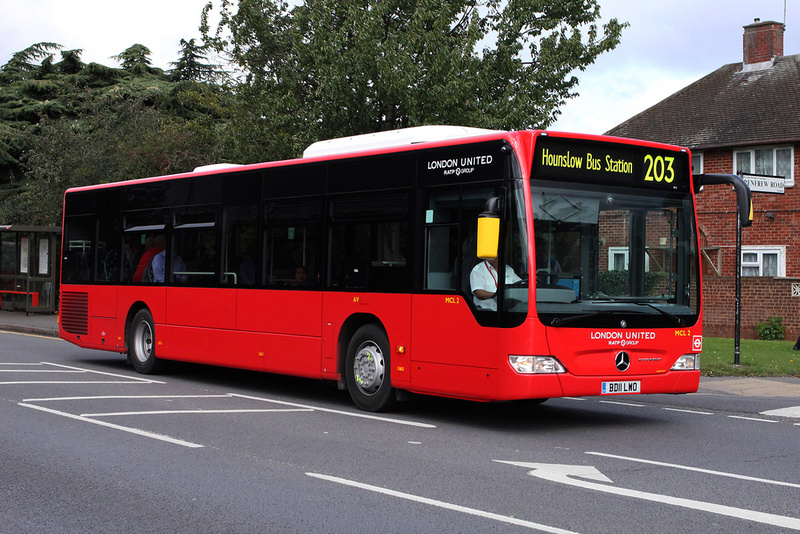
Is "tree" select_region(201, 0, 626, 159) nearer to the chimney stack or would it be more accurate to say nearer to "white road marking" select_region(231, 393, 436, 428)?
"white road marking" select_region(231, 393, 436, 428)

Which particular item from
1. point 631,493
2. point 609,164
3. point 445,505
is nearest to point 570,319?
point 609,164

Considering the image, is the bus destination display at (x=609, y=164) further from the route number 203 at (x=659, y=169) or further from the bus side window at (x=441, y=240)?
the bus side window at (x=441, y=240)

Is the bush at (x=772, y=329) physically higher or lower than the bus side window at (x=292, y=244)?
lower

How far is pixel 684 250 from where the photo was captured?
10.3 meters

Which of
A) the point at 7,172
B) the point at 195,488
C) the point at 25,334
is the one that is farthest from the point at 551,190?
the point at 7,172

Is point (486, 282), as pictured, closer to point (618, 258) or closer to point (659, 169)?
point (618, 258)

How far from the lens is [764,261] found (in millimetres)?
28750

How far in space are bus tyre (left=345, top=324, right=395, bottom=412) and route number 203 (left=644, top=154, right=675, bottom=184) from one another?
11.1 feet

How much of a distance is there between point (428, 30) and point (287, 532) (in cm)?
1696

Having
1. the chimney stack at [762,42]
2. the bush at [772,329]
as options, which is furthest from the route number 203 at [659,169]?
the chimney stack at [762,42]

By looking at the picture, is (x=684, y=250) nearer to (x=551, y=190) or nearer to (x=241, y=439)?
(x=551, y=190)

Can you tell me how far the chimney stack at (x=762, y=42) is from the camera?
33.0 m

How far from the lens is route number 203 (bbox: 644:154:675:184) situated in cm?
1023

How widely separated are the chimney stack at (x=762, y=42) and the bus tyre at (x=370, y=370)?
26398 mm
